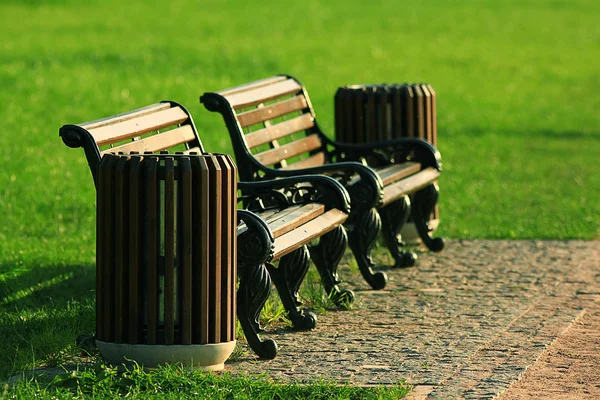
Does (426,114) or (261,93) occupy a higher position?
(261,93)

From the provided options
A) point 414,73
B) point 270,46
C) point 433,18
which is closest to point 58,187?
point 414,73

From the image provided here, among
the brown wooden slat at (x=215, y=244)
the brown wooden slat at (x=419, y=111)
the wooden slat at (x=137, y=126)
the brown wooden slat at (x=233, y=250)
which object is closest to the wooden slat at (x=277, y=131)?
the brown wooden slat at (x=419, y=111)

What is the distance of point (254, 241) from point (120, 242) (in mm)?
739

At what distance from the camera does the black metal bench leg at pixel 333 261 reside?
7.52 m

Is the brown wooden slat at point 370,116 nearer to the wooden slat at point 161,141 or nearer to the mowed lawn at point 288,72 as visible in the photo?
the mowed lawn at point 288,72

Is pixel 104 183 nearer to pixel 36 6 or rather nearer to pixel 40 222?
pixel 40 222

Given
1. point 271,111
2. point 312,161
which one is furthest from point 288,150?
point 312,161

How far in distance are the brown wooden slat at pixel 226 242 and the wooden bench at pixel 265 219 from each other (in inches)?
7.6

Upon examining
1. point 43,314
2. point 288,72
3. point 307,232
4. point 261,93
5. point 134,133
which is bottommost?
point 288,72

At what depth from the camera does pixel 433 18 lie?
35219mm

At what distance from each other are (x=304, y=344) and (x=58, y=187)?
19.6ft

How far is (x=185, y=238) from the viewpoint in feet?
18.4

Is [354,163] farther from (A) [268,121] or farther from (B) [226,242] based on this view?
(B) [226,242]

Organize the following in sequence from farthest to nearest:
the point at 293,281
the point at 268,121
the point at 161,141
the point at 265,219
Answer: the point at 268,121 < the point at 161,141 < the point at 265,219 < the point at 293,281
